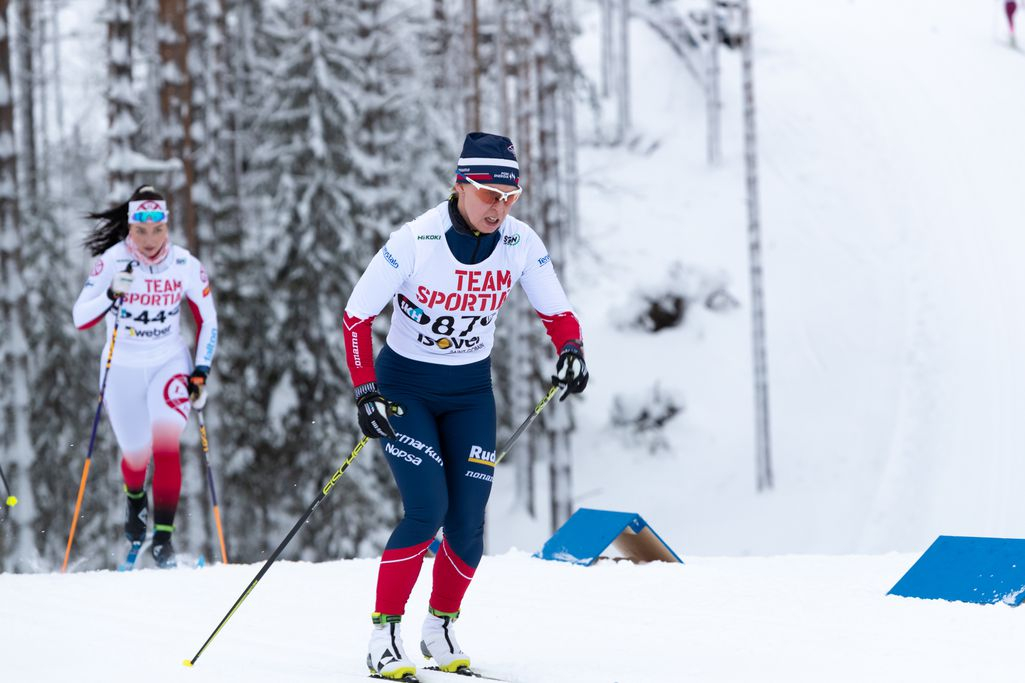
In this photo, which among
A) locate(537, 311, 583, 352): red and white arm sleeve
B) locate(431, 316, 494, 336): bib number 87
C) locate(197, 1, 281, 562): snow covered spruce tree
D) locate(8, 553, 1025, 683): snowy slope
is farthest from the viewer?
locate(197, 1, 281, 562): snow covered spruce tree

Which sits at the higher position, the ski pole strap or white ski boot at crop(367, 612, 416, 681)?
white ski boot at crop(367, 612, 416, 681)

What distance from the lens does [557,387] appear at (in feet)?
18.0

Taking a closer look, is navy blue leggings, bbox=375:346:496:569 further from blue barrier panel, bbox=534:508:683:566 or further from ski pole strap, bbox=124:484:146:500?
ski pole strap, bbox=124:484:146:500

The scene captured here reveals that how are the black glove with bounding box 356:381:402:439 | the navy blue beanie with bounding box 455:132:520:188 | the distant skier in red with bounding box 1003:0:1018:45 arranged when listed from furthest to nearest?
the distant skier in red with bounding box 1003:0:1018:45
the navy blue beanie with bounding box 455:132:520:188
the black glove with bounding box 356:381:402:439

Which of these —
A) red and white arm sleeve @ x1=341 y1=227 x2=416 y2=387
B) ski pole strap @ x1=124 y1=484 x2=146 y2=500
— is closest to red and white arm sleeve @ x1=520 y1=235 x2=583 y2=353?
red and white arm sleeve @ x1=341 y1=227 x2=416 y2=387

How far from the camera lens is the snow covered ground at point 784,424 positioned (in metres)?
5.76

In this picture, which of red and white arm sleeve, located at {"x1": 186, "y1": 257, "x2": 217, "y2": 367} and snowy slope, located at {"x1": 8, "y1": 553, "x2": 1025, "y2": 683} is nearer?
snowy slope, located at {"x1": 8, "y1": 553, "x2": 1025, "y2": 683}

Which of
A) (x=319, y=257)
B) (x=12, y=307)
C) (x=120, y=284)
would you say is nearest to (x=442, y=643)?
(x=120, y=284)

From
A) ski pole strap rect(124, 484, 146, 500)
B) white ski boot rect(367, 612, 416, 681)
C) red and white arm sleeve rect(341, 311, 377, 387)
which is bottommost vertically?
ski pole strap rect(124, 484, 146, 500)

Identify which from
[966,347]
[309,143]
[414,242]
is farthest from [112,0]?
[966,347]

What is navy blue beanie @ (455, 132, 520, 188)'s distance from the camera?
4918 mm

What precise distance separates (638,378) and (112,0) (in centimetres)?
1486

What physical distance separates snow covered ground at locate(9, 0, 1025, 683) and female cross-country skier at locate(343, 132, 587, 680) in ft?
1.34

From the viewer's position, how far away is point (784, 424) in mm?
22516
